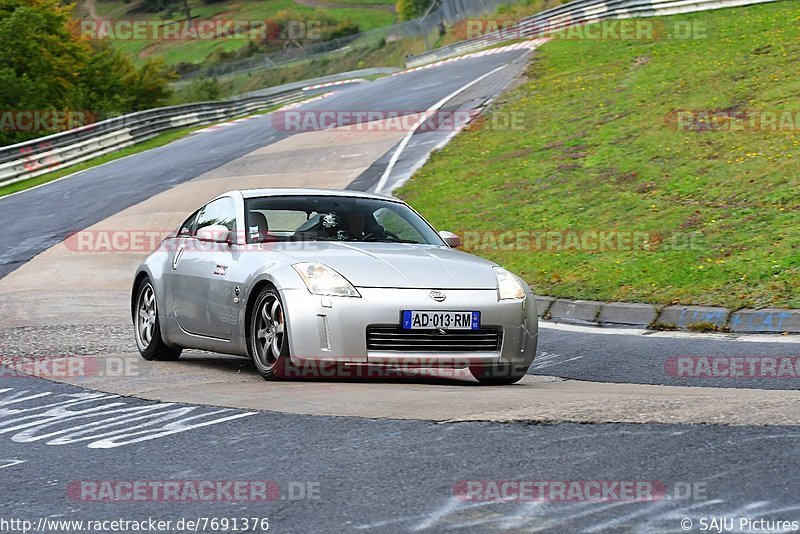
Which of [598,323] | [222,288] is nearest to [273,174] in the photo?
[598,323]

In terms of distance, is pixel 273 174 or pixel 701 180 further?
pixel 273 174

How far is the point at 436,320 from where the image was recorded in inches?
308

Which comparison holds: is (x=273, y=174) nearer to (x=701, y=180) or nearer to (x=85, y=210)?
(x=85, y=210)

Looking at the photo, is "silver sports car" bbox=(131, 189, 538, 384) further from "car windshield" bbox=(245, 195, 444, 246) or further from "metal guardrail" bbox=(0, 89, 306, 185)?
"metal guardrail" bbox=(0, 89, 306, 185)

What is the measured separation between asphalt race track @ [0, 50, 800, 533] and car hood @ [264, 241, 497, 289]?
68 cm

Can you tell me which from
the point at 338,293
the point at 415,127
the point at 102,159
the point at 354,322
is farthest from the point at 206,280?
the point at 102,159

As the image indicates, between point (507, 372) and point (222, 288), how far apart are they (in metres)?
2.18

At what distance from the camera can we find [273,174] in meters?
25.9

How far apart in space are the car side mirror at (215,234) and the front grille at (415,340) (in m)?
1.80

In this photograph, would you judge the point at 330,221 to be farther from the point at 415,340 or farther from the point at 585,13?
the point at 585,13

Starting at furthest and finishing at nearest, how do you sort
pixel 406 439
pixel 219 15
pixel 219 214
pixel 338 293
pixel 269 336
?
pixel 219 15
pixel 219 214
pixel 269 336
pixel 338 293
pixel 406 439

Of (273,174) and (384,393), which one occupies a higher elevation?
(273,174)

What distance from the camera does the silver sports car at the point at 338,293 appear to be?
779 cm

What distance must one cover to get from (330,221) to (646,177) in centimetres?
947
